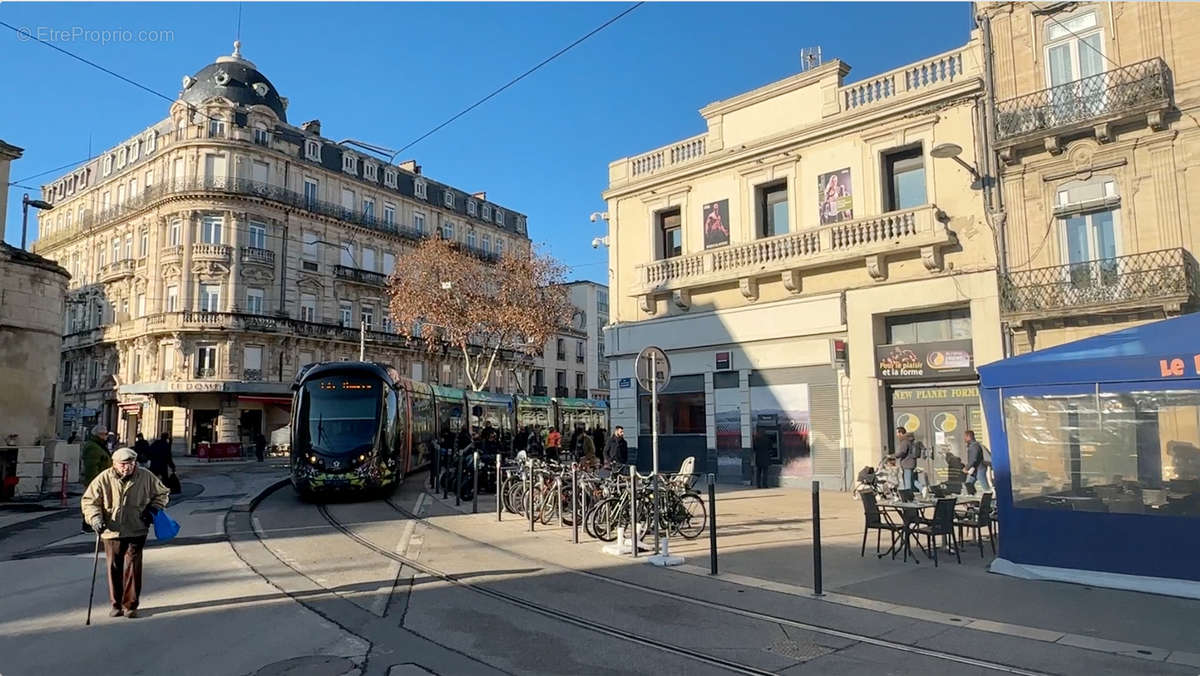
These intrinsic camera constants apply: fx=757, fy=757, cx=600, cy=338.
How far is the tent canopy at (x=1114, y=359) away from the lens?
25.3 ft

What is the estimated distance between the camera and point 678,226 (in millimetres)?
22859

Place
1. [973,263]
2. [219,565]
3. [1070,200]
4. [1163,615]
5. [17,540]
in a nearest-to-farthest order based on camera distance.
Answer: [1163,615], [219,565], [17,540], [1070,200], [973,263]

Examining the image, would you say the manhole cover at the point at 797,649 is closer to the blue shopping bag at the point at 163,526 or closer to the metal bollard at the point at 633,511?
the metal bollard at the point at 633,511

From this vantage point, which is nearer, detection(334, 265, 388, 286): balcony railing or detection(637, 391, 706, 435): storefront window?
detection(637, 391, 706, 435): storefront window

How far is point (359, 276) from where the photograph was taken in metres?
50.0

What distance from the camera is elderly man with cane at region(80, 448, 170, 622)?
7.14 m

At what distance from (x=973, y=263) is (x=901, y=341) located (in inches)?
95.4

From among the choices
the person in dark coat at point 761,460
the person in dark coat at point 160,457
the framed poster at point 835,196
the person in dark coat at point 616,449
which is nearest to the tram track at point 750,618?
the person in dark coat at point 616,449

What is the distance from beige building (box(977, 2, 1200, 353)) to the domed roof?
42410mm

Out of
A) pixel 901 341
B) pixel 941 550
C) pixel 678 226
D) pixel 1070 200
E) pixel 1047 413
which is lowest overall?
pixel 941 550

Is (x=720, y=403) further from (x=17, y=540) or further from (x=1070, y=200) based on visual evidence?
(x=17, y=540)

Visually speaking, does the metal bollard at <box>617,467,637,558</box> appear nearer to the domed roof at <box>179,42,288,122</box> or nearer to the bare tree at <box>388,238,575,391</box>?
the bare tree at <box>388,238,575,391</box>

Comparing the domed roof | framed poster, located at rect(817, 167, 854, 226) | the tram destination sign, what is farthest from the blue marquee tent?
the domed roof

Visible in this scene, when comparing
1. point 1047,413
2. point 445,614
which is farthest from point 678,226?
point 445,614
